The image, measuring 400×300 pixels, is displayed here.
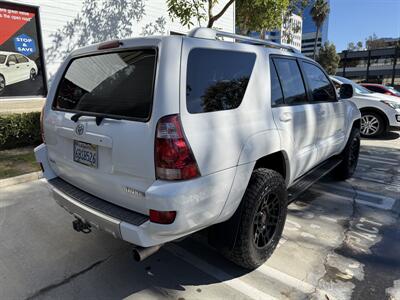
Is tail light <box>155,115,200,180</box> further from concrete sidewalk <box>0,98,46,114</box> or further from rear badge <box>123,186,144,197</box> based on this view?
concrete sidewalk <box>0,98,46,114</box>

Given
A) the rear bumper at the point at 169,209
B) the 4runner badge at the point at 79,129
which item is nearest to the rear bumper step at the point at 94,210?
the rear bumper at the point at 169,209

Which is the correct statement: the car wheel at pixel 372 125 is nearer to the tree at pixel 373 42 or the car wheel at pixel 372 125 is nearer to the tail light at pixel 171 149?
the tail light at pixel 171 149

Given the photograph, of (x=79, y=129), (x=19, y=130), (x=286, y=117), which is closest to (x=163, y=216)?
(x=79, y=129)

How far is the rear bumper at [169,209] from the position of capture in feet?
6.47

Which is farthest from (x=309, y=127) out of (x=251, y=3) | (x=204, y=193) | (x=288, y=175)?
(x=251, y=3)

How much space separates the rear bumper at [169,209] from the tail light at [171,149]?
7 cm

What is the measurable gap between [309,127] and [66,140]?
2450mm

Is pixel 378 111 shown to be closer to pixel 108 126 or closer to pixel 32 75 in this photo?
pixel 108 126

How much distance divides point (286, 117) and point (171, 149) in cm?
140

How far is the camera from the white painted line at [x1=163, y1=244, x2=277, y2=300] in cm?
251

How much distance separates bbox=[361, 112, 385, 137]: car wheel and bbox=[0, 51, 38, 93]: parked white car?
893 cm

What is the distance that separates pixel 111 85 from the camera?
2.43 meters

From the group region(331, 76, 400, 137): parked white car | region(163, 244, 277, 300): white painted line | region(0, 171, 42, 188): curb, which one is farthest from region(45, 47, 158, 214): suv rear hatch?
region(331, 76, 400, 137): parked white car

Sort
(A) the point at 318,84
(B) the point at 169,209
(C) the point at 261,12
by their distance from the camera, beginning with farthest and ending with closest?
(C) the point at 261,12 → (A) the point at 318,84 → (B) the point at 169,209
